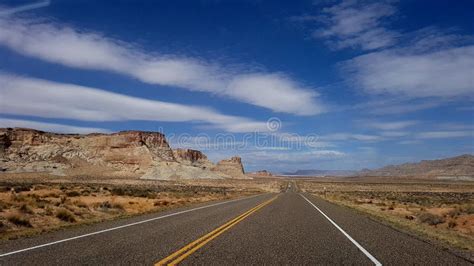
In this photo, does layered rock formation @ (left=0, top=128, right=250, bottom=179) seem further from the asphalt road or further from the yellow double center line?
the yellow double center line

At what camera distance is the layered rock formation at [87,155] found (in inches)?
4614

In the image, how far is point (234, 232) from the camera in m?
13.4

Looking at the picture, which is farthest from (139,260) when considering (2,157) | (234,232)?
(2,157)

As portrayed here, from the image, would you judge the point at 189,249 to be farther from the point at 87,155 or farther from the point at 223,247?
the point at 87,155

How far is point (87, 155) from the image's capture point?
131 meters

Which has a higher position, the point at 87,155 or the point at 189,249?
the point at 87,155

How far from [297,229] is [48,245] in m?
8.06

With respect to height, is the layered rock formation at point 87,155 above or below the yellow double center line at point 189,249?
above

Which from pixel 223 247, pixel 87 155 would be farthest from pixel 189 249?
pixel 87 155

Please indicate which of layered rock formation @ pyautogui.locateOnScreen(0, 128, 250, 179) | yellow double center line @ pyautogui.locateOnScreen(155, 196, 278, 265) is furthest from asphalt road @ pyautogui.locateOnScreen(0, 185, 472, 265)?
layered rock formation @ pyautogui.locateOnScreen(0, 128, 250, 179)

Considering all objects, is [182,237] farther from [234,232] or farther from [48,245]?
[48,245]

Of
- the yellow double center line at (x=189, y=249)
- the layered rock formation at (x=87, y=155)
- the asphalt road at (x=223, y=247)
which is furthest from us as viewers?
the layered rock formation at (x=87, y=155)

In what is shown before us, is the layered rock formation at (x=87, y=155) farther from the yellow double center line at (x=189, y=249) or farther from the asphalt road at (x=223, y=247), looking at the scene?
the yellow double center line at (x=189, y=249)

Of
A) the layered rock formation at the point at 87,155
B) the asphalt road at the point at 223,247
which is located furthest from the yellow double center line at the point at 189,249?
the layered rock formation at the point at 87,155
